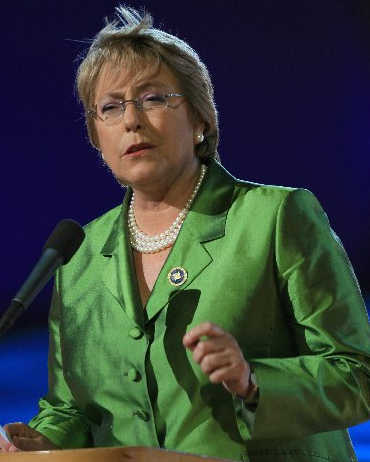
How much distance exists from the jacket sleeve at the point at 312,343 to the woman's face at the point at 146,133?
0.25 m

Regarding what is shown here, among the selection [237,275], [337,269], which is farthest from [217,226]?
[337,269]

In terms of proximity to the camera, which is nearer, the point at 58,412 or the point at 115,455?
the point at 115,455

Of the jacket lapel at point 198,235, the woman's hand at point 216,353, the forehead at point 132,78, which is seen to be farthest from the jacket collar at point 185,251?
the woman's hand at point 216,353

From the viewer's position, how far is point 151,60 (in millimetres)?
2119

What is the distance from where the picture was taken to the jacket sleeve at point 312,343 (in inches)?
70.1

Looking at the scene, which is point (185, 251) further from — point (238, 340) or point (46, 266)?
point (46, 266)

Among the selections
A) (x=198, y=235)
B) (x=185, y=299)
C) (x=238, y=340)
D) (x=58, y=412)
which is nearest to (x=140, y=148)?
(x=198, y=235)

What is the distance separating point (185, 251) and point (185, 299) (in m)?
0.11

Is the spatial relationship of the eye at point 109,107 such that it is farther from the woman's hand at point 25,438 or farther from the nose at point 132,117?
the woman's hand at point 25,438

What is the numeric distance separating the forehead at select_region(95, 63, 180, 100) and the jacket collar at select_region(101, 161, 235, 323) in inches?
8.5

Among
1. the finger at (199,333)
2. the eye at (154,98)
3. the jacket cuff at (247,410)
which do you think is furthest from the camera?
the eye at (154,98)

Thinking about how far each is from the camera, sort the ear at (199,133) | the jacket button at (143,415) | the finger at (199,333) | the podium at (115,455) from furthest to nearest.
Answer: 1. the ear at (199,133)
2. the jacket button at (143,415)
3. the finger at (199,333)
4. the podium at (115,455)

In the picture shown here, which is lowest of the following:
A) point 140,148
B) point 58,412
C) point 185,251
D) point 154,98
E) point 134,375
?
point 58,412

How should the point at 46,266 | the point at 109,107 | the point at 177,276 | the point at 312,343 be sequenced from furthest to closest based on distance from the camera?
the point at 109,107, the point at 177,276, the point at 312,343, the point at 46,266
